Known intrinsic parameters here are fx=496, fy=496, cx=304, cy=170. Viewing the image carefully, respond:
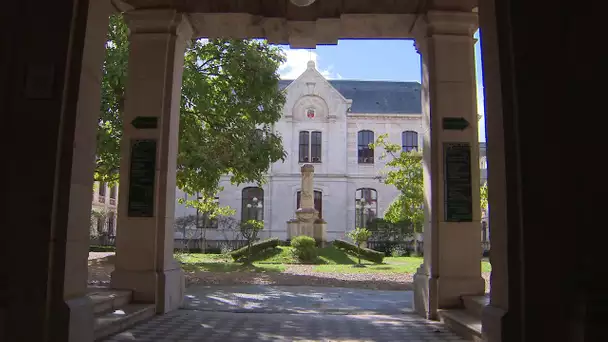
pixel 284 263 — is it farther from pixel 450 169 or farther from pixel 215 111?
pixel 450 169

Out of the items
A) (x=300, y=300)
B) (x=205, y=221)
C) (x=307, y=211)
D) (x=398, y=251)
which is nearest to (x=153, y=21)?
(x=300, y=300)

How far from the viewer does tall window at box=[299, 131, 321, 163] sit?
132 feet

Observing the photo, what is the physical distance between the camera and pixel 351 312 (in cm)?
730

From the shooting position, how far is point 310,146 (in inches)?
1593
